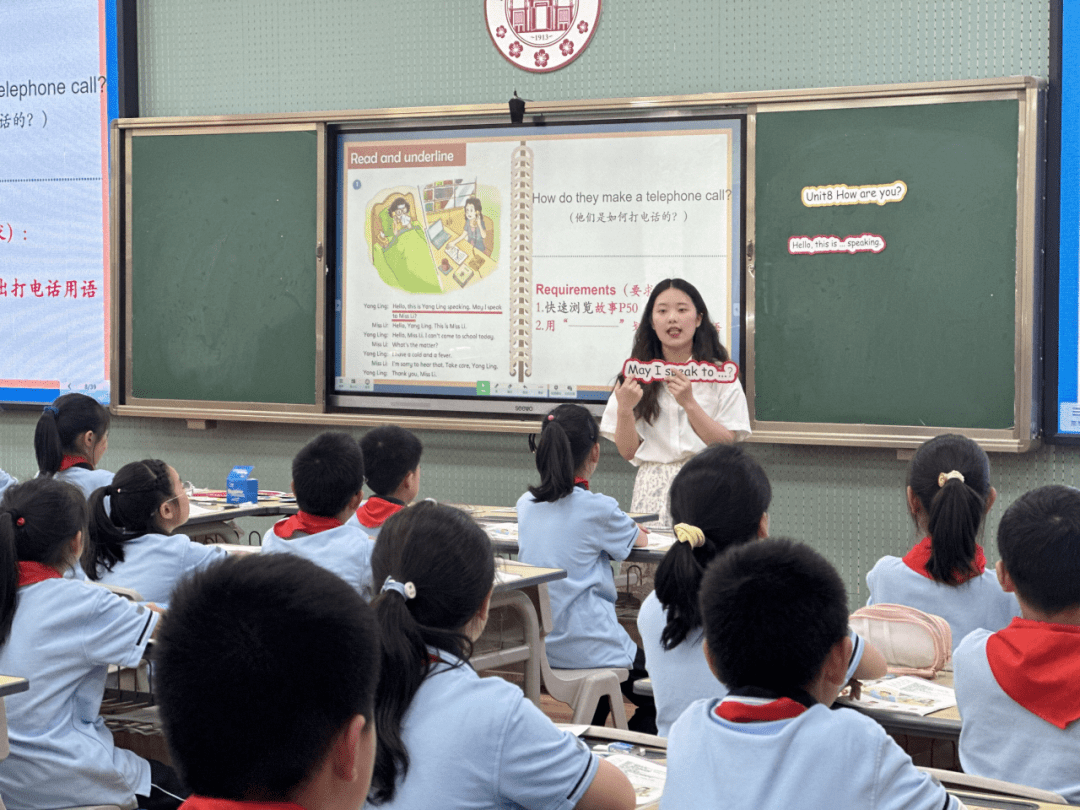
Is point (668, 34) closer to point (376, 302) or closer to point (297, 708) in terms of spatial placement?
point (376, 302)

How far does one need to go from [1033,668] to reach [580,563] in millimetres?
1603

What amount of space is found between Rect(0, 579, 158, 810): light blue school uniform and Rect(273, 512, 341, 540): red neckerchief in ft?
2.77

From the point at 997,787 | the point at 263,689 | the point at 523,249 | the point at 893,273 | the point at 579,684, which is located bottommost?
the point at 579,684

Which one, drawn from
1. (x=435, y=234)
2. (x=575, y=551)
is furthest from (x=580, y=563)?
(x=435, y=234)

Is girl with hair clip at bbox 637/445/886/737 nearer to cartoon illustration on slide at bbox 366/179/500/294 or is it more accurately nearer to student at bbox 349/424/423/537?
student at bbox 349/424/423/537

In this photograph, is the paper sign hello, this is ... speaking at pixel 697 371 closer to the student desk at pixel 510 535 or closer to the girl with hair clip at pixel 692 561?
the student desk at pixel 510 535

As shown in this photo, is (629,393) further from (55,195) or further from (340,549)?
(55,195)

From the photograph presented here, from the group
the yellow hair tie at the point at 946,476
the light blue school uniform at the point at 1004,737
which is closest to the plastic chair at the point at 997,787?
the light blue school uniform at the point at 1004,737

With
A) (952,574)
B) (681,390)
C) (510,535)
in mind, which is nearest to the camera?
(952,574)

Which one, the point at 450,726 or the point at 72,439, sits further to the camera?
the point at 72,439

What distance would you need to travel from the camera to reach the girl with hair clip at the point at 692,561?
6.51 feet

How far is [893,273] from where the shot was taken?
437cm

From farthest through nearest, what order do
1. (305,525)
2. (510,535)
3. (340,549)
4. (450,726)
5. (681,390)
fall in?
1. (681,390)
2. (510,535)
3. (305,525)
4. (340,549)
5. (450,726)

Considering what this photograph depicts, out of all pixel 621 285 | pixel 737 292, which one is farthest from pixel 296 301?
pixel 737 292
